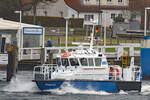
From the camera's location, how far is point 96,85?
121ft

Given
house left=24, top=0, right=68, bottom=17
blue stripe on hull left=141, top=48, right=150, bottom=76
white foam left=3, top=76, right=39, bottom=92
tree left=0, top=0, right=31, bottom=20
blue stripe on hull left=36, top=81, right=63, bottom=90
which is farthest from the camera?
house left=24, top=0, right=68, bottom=17

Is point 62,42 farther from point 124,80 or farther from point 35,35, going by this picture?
point 124,80

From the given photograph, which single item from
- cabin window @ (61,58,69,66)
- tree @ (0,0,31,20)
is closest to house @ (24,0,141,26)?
tree @ (0,0,31,20)

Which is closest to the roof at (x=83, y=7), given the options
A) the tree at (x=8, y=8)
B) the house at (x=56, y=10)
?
the house at (x=56, y=10)

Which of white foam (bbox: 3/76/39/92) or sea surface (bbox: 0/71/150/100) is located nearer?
sea surface (bbox: 0/71/150/100)

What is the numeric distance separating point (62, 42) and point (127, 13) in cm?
3214

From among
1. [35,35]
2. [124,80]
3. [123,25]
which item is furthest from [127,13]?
[124,80]

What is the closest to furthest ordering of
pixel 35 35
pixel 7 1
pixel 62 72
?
pixel 62 72, pixel 35 35, pixel 7 1

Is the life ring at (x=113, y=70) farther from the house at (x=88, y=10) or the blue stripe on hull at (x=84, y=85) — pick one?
the house at (x=88, y=10)

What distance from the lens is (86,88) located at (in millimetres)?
36938

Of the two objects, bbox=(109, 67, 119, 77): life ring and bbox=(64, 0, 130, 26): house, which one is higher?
bbox=(64, 0, 130, 26): house

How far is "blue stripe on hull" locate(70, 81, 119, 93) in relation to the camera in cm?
3681

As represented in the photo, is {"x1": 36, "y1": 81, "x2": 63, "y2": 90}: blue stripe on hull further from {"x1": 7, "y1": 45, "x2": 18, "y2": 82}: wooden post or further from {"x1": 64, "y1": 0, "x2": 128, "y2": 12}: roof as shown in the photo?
{"x1": 64, "y1": 0, "x2": 128, "y2": 12}: roof

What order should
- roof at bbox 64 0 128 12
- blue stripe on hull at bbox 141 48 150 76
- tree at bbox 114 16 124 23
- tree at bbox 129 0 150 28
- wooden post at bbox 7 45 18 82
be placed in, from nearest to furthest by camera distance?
wooden post at bbox 7 45 18 82 → blue stripe on hull at bbox 141 48 150 76 → tree at bbox 114 16 124 23 → tree at bbox 129 0 150 28 → roof at bbox 64 0 128 12
